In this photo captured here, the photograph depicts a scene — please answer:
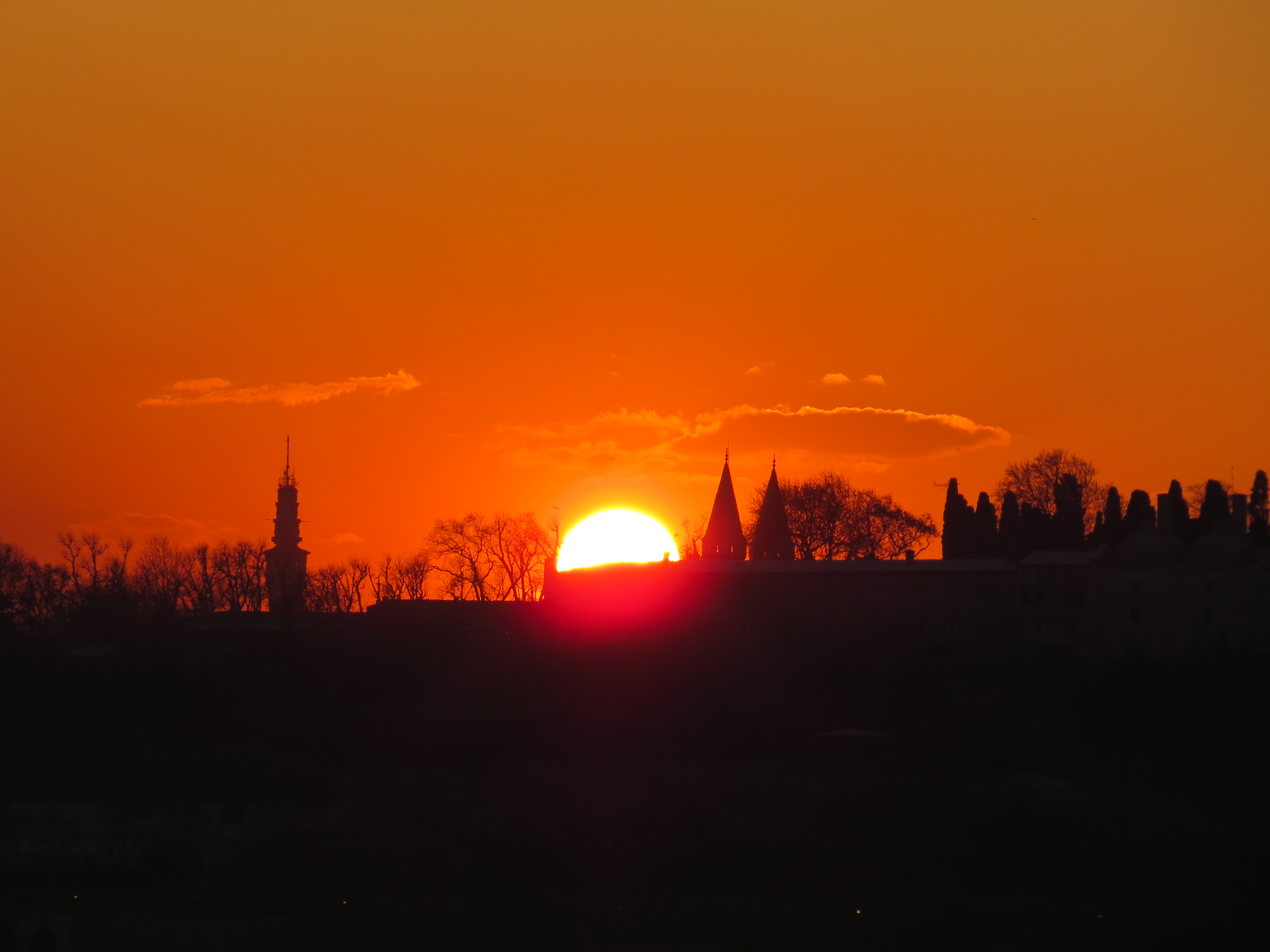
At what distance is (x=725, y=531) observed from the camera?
82.3 metres

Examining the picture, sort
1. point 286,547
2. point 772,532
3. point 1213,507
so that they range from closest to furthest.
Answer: point 1213,507
point 772,532
point 286,547

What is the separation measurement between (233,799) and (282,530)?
68008 millimetres

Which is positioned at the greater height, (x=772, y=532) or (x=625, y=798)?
(x=772, y=532)

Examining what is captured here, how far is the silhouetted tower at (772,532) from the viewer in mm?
80750

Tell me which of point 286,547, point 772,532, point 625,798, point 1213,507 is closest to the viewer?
point 625,798

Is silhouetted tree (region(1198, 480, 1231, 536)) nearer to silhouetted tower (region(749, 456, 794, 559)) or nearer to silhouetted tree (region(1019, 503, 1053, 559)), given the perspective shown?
silhouetted tree (region(1019, 503, 1053, 559))

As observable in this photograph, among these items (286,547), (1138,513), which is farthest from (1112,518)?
(286,547)

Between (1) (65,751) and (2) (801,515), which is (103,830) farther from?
(2) (801,515)

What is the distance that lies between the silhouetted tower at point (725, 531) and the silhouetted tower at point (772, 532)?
712mm

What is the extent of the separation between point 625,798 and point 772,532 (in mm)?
26375

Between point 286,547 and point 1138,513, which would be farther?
point 286,547

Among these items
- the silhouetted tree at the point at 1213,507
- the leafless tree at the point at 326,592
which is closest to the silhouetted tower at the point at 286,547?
the leafless tree at the point at 326,592

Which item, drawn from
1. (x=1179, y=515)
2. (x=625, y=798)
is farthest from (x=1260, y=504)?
(x=625, y=798)

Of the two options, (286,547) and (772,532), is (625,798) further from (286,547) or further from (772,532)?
(286,547)
